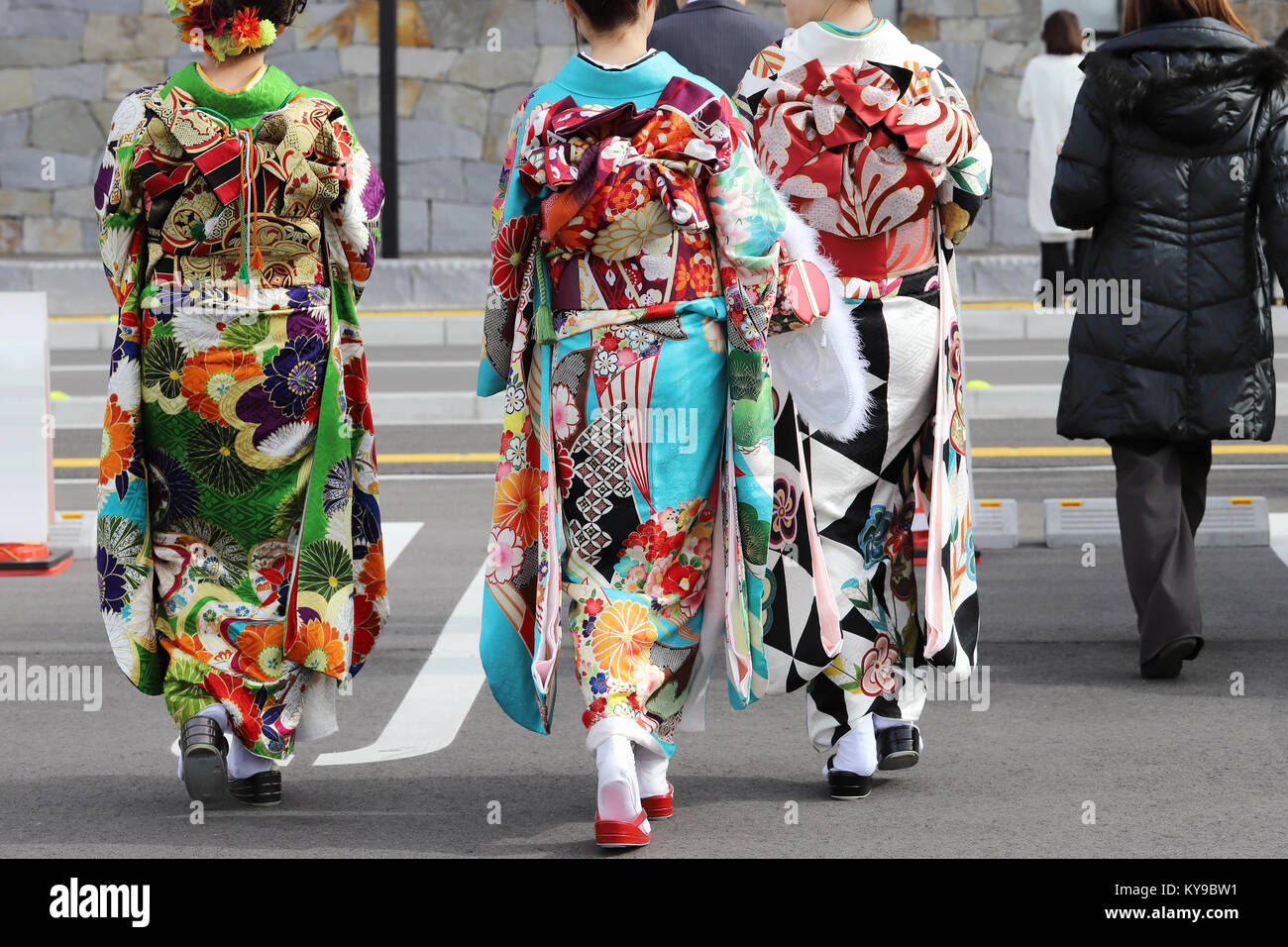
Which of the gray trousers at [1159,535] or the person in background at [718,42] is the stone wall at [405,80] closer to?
the person in background at [718,42]

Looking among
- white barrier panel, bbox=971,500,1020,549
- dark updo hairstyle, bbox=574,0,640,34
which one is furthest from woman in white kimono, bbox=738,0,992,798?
white barrier panel, bbox=971,500,1020,549

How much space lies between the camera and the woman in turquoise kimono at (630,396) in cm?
411

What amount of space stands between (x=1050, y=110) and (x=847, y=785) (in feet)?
32.6

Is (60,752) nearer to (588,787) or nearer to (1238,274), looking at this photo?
(588,787)

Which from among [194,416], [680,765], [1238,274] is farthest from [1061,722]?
[194,416]

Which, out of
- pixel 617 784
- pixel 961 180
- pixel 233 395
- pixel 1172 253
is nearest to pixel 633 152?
pixel 961 180

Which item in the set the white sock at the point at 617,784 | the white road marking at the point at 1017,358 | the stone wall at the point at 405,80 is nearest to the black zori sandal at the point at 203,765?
the white sock at the point at 617,784

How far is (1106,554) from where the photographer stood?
7266mm

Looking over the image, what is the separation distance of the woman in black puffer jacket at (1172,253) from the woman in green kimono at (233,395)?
7.27 ft

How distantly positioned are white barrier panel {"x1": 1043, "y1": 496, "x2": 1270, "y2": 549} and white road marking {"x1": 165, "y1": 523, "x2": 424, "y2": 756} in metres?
2.48

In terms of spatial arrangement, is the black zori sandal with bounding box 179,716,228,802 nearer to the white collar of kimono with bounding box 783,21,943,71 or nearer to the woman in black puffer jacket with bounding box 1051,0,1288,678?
the white collar of kimono with bounding box 783,21,943,71

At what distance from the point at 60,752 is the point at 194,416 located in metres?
1.05

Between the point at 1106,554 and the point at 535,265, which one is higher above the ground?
the point at 535,265

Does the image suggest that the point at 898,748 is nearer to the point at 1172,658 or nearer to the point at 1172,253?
the point at 1172,658
